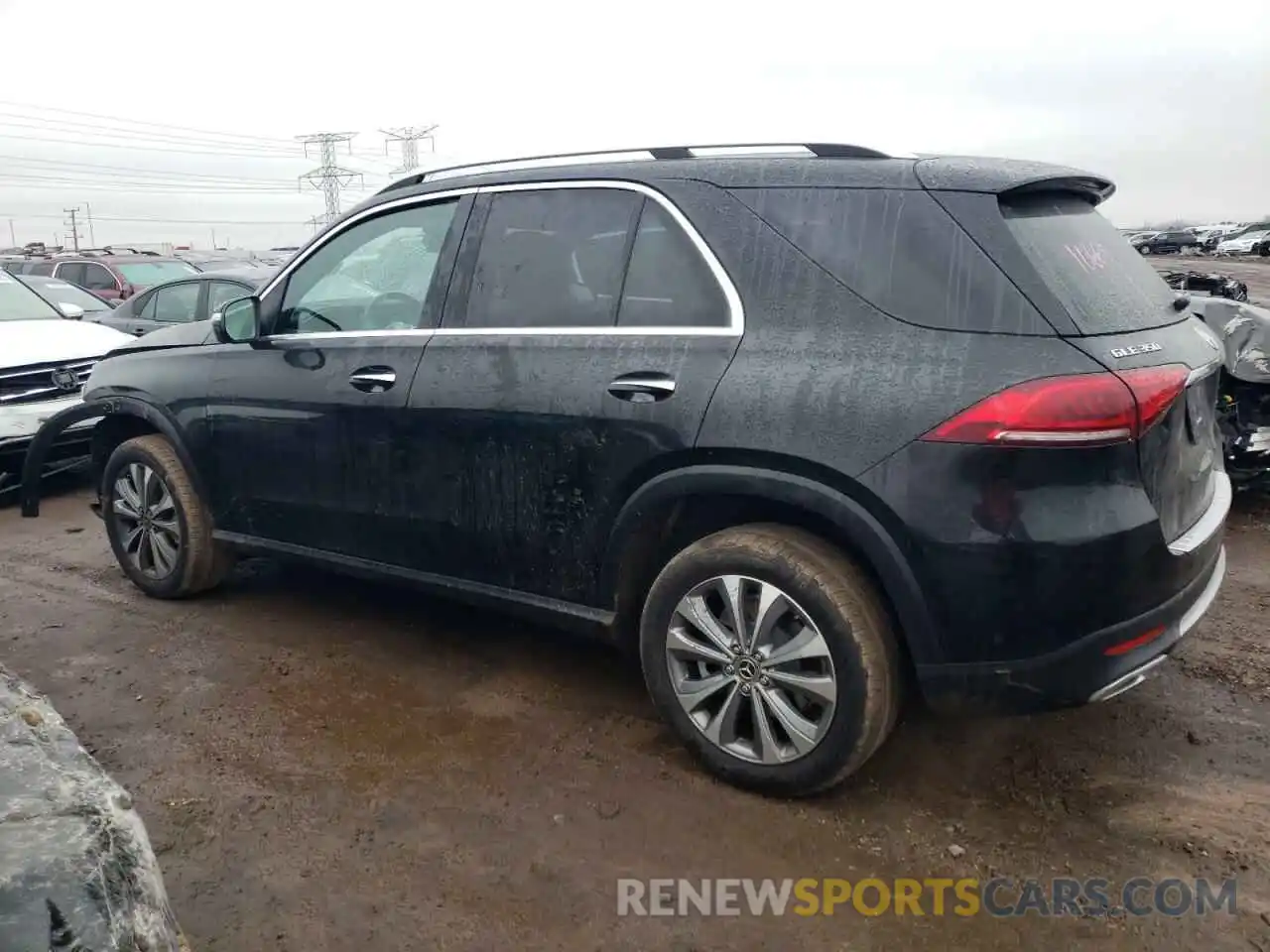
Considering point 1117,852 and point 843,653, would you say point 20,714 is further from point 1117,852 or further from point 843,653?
point 1117,852

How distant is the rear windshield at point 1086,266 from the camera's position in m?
2.73

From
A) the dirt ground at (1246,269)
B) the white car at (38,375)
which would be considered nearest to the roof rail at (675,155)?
the white car at (38,375)

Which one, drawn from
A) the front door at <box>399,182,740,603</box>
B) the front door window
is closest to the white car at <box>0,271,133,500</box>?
the front door window

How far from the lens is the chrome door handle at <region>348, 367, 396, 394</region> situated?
3764mm

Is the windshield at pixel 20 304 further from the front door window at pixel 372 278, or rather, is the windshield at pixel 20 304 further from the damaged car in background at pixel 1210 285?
the damaged car in background at pixel 1210 285

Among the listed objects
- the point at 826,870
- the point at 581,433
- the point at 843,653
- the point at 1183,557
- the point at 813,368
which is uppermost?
the point at 813,368

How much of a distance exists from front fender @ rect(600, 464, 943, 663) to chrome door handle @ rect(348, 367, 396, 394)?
122cm

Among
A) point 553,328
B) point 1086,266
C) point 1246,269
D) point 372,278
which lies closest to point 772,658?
point 553,328

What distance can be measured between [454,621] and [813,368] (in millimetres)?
2317

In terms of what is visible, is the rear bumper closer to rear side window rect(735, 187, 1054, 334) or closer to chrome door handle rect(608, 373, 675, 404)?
rear side window rect(735, 187, 1054, 334)

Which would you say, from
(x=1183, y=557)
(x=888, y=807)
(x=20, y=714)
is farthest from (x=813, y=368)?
(x=20, y=714)

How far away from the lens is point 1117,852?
9.20 ft

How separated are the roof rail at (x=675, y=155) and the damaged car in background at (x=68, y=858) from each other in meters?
2.41

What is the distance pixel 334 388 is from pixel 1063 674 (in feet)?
8.97
